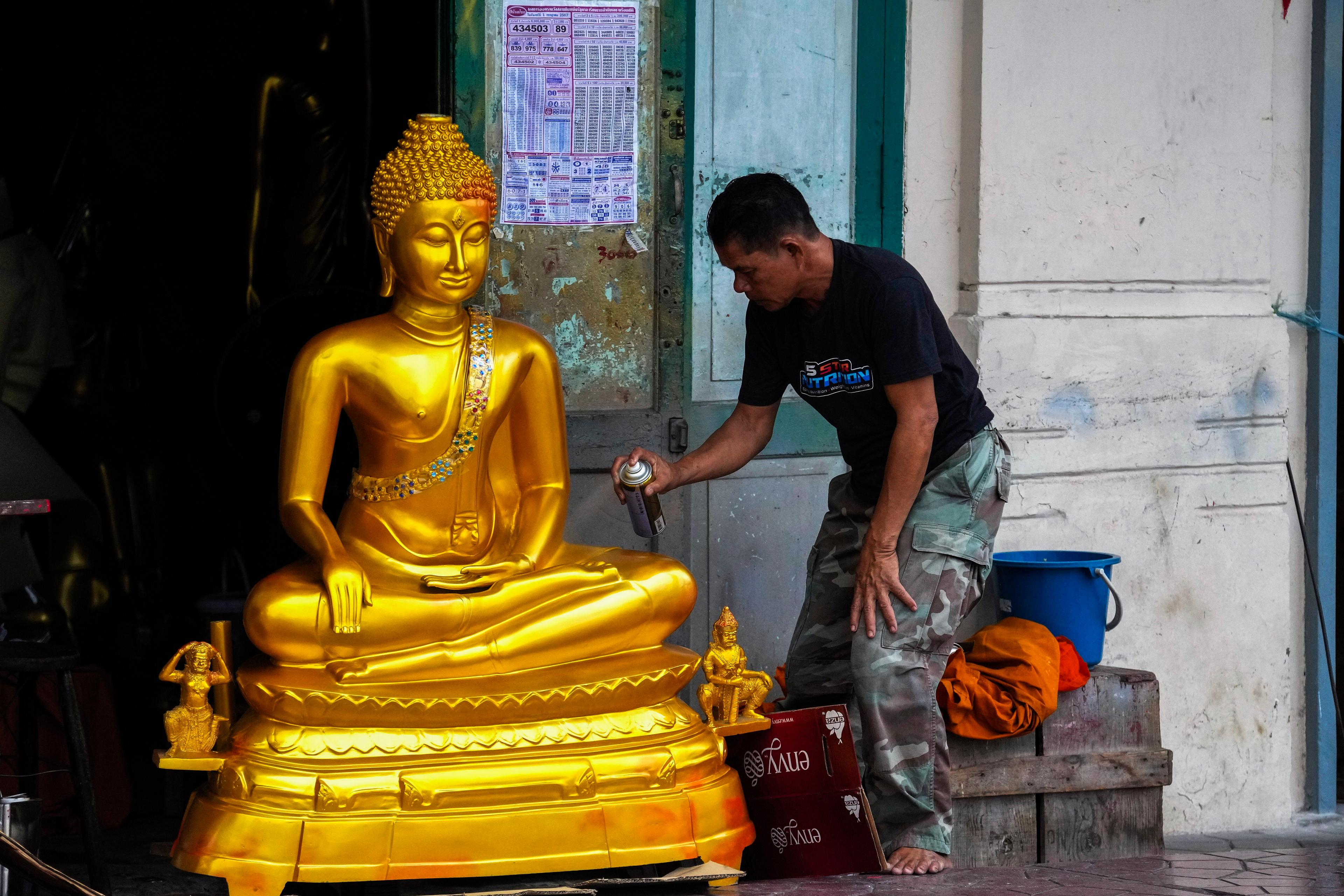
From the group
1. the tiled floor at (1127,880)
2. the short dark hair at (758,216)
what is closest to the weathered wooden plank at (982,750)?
the tiled floor at (1127,880)

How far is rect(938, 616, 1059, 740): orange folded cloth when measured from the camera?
4.03 m

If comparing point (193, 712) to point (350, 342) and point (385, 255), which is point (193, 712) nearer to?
point (350, 342)

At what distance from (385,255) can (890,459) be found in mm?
1260

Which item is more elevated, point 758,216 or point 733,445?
point 758,216

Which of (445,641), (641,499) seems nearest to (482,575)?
(445,641)

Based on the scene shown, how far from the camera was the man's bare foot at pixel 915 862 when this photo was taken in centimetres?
374

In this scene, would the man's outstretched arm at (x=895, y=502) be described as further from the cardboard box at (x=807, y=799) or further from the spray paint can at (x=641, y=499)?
the spray paint can at (x=641, y=499)

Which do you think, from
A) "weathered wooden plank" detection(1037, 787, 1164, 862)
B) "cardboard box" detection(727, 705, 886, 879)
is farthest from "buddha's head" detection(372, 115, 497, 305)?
"weathered wooden plank" detection(1037, 787, 1164, 862)

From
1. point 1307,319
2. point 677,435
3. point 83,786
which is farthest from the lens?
point 1307,319

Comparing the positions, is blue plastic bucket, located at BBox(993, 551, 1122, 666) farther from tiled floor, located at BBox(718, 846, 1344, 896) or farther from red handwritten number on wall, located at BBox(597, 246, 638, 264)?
red handwritten number on wall, located at BBox(597, 246, 638, 264)

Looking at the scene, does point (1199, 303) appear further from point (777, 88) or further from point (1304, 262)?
point (777, 88)

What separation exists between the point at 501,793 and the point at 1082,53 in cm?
280

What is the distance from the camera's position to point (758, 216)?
3.67 meters

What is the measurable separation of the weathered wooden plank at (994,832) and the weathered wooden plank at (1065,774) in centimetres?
4
